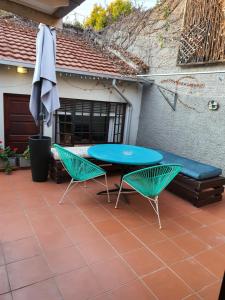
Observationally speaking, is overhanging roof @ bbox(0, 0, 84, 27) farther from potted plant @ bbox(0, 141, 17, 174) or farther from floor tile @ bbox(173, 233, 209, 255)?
potted plant @ bbox(0, 141, 17, 174)

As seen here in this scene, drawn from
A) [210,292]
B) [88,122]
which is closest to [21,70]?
[88,122]

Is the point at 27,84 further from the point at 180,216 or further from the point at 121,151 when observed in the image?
the point at 180,216

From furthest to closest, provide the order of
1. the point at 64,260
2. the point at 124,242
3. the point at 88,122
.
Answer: the point at 88,122 → the point at 124,242 → the point at 64,260

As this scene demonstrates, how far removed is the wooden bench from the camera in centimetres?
398

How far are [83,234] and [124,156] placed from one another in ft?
4.63

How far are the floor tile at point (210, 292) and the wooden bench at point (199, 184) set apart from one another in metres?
1.89

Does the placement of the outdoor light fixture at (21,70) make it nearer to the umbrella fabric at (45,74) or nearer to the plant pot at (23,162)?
the umbrella fabric at (45,74)

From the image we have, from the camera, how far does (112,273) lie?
2.28 metres

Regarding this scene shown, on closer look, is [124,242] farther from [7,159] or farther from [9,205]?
[7,159]

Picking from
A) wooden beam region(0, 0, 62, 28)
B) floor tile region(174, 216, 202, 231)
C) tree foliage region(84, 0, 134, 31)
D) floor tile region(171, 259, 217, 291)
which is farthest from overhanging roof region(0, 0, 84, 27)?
tree foliage region(84, 0, 134, 31)

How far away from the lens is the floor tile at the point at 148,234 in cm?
291

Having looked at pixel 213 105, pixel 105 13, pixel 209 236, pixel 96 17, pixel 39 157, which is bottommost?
pixel 209 236

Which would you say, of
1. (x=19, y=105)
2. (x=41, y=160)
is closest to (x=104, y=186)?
(x=41, y=160)

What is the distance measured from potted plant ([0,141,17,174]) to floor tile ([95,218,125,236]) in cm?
273
